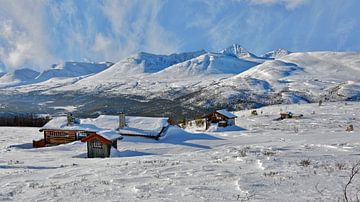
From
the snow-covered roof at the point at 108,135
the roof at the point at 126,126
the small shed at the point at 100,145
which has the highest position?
the roof at the point at 126,126

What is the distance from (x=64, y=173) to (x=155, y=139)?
25.7m

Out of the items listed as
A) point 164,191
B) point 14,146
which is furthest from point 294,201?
point 14,146

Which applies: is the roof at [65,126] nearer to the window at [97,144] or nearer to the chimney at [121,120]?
the chimney at [121,120]

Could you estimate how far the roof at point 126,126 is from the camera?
1742 inches

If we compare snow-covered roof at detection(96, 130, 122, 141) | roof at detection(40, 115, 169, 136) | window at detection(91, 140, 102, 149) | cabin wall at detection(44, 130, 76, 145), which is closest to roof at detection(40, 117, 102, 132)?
roof at detection(40, 115, 169, 136)

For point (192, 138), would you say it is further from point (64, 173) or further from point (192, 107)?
point (192, 107)

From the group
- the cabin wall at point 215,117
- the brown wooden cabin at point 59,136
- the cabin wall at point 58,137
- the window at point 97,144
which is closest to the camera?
the window at point 97,144

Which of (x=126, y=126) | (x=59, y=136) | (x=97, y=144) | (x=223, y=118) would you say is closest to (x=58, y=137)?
(x=59, y=136)

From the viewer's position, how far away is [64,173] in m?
17.8

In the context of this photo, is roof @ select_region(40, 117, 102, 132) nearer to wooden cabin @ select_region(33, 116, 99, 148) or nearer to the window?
wooden cabin @ select_region(33, 116, 99, 148)

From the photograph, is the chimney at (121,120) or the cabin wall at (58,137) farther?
the cabin wall at (58,137)

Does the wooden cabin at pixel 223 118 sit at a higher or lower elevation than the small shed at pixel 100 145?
higher

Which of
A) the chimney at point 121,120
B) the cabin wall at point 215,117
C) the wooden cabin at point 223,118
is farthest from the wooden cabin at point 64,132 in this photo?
the cabin wall at point 215,117

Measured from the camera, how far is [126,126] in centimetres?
4572
